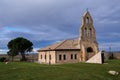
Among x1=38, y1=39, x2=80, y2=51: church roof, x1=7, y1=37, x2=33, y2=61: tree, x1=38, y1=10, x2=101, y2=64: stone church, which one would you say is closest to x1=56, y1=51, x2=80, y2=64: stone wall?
x1=38, y1=10, x2=101, y2=64: stone church

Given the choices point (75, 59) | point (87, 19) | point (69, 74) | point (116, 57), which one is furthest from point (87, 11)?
point (69, 74)

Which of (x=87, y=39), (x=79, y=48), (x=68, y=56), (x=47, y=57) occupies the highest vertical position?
(x=87, y=39)

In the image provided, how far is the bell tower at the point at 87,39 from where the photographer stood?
60.5 metres

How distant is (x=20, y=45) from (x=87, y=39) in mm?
32408

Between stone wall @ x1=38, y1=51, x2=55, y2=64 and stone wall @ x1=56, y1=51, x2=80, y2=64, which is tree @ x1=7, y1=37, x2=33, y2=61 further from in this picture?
stone wall @ x1=56, y1=51, x2=80, y2=64

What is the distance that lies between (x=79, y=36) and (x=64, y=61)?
795cm

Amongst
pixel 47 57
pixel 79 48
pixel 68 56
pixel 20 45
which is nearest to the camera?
pixel 68 56

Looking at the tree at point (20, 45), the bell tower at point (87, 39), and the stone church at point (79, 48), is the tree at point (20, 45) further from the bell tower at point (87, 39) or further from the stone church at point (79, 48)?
the bell tower at point (87, 39)

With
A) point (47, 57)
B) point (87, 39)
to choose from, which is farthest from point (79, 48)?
point (47, 57)

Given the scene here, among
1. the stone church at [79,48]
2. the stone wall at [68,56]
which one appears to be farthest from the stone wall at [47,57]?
the stone wall at [68,56]

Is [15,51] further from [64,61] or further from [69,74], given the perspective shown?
[69,74]

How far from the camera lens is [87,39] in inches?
2418

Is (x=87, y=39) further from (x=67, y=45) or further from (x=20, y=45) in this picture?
(x=20, y=45)

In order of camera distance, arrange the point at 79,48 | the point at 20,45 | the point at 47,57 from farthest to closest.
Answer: the point at 20,45, the point at 47,57, the point at 79,48
